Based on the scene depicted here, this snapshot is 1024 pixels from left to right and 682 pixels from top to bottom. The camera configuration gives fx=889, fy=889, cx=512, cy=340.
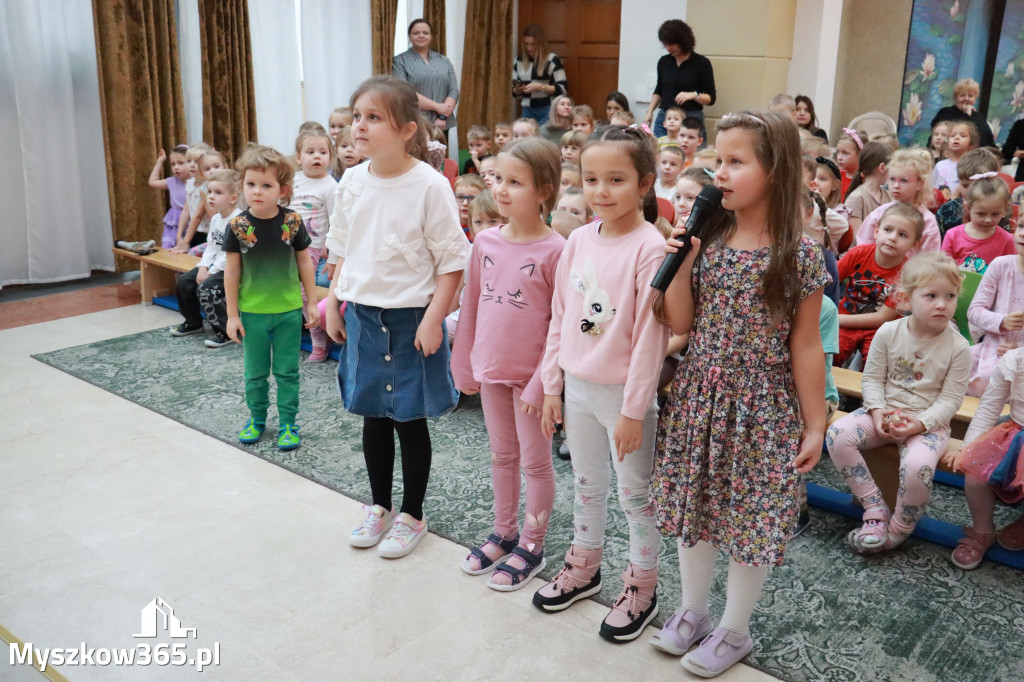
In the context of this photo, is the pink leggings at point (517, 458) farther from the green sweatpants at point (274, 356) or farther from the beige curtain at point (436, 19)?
the beige curtain at point (436, 19)

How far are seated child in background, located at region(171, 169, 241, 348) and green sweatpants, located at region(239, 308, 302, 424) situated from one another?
1122 mm

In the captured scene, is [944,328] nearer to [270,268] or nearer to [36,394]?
[270,268]

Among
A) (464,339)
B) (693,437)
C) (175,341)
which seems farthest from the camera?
(175,341)

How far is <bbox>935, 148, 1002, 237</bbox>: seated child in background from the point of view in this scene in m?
4.10

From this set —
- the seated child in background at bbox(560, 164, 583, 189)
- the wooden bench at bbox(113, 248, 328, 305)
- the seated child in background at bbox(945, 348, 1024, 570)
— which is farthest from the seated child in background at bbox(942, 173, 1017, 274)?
the wooden bench at bbox(113, 248, 328, 305)

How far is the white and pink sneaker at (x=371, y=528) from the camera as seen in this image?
2.51 m

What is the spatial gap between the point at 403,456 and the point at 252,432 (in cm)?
96

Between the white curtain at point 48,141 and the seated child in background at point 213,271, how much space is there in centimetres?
169

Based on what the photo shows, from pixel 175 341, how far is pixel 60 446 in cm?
129

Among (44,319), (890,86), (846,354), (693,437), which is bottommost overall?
(44,319)

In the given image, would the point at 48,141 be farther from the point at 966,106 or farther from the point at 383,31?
the point at 966,106

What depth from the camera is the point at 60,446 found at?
3141mm

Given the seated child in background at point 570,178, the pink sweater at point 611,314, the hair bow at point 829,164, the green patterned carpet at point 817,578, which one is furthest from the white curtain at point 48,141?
the pink sweater at point 611,314

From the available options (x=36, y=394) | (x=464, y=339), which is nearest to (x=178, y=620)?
(x=464, y=339)
